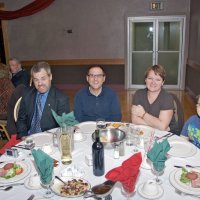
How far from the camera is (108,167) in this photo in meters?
1.51

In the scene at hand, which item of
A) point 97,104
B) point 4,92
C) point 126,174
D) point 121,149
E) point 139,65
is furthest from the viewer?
point 139,65

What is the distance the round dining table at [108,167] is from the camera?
4.11ft

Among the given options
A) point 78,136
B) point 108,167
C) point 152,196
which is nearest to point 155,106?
point 78,136

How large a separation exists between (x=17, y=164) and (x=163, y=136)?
1080mm

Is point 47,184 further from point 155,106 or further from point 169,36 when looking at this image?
point 169,36

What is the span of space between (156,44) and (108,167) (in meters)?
5.94

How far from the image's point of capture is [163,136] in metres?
1.91

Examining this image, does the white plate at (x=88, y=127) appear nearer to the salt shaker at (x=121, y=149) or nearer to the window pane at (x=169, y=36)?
the salt shaker at (x=121, y=149)

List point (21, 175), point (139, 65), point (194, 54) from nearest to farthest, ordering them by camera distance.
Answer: point (21, 175)
point (194, 54)
point (139, 65)

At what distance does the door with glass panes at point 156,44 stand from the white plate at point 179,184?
19.4 ft

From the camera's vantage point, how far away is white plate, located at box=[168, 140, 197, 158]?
→ 5.36 ft

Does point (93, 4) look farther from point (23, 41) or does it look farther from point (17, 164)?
point (17, 164)

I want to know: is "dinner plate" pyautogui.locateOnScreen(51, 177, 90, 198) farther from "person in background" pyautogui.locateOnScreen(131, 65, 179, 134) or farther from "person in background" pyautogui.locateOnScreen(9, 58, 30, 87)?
"person in background" pyautogui.locateOnScreen(9, 58, 30, 87)

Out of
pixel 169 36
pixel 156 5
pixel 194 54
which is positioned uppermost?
pixel 156 5
